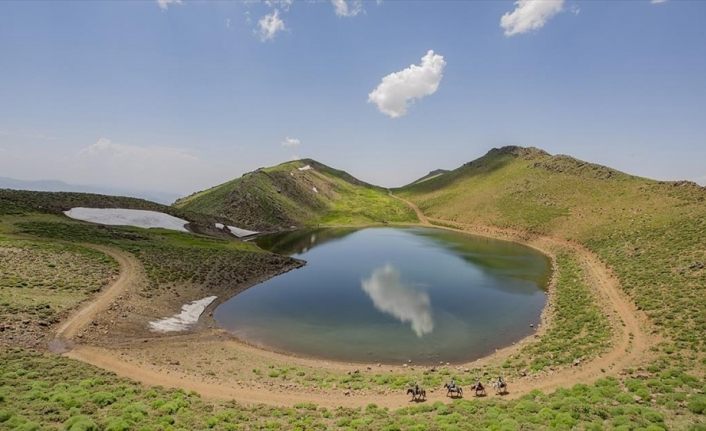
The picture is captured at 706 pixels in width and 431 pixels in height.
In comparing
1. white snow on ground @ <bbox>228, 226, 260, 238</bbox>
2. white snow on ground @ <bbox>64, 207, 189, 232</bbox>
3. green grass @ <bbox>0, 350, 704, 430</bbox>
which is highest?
white snow on ground @ <bbox>64, 207, 189, 232</bbox>

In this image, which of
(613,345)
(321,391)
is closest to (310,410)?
(321,391)

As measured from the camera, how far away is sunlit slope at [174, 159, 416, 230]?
123 m

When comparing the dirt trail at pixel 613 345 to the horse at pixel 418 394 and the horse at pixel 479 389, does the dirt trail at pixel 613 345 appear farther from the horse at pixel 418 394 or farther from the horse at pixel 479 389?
the horse at pixel 418 394

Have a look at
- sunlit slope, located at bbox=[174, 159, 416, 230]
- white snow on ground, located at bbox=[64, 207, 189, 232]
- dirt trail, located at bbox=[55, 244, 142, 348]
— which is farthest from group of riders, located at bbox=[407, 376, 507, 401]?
sunlit slope, located at bbox=[174, 159, 416, 230]

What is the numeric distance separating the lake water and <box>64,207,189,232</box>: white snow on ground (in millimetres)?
23432

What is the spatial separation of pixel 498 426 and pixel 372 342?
1993cm

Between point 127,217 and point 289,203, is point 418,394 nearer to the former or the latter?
point 127,217

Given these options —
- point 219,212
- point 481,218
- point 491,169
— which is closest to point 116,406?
point 219,212

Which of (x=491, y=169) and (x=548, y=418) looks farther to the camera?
(x=491, y=169)

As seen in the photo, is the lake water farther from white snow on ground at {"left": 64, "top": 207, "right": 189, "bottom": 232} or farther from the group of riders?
white snow on ground at {"left": 64, "top": 207, "right": 189, "bottom": 232}

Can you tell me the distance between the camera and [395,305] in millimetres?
50844

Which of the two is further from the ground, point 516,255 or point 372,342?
point 516,255

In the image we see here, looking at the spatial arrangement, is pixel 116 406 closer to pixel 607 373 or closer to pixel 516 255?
pixel 607 373

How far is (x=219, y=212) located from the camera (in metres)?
119
